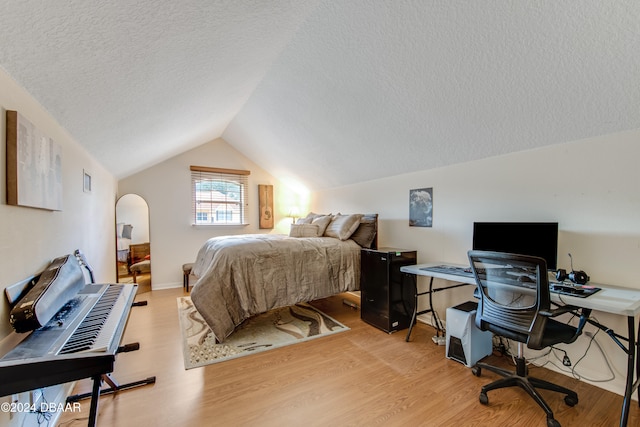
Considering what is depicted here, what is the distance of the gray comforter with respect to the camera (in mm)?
2482

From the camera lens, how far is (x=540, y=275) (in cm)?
153

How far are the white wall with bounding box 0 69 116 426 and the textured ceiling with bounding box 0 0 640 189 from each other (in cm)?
10

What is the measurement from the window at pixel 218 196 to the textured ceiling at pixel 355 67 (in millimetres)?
1869

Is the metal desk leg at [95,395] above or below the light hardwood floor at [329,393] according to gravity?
above

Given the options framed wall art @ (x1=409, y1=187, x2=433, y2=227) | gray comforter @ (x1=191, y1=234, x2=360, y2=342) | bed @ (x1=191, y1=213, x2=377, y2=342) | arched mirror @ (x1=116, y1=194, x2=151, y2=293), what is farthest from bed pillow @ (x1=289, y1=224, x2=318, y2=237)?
arched mirror @ (x1=116, y1=194, x2=151, y2=293)

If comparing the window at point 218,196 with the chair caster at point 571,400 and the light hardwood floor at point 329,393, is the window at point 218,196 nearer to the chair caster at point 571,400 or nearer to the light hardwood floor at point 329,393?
the light hardwood floor at point 329,393

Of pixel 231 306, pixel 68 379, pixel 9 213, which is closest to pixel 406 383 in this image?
pixel 231 306

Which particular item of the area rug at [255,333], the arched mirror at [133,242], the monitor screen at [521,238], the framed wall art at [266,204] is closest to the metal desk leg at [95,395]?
the area rug at [255,333]

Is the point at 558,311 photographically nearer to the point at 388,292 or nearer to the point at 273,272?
the point at 388,292

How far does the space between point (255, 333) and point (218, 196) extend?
3.24 metres

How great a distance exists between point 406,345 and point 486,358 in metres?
0.65

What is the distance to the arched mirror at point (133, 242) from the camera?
13.8ft

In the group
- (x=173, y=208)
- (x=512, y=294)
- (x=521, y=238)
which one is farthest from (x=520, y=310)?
(x=173, y=208)

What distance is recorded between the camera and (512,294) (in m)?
1.72
